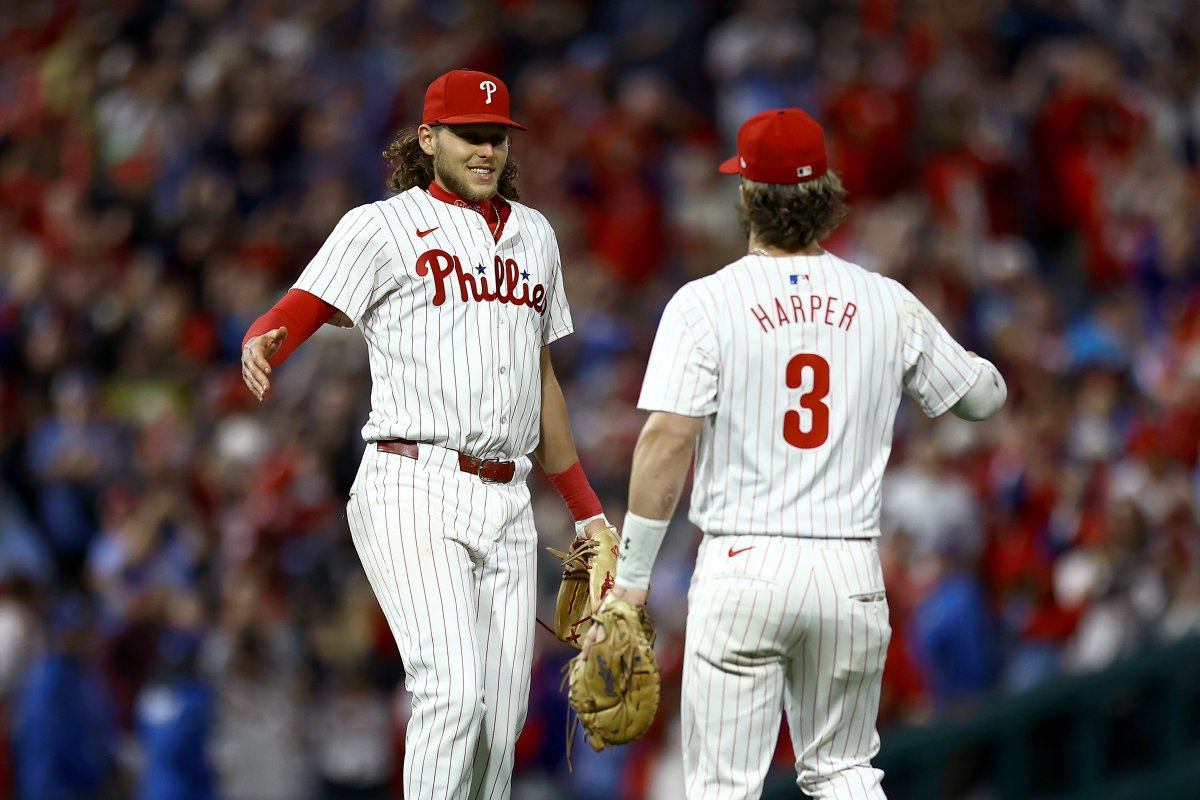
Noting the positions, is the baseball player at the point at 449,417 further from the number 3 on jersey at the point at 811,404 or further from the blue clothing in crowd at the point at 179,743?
the blue clothing in crowd at the point at 179,743

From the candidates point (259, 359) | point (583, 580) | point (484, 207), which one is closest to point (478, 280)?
point (484, 207)

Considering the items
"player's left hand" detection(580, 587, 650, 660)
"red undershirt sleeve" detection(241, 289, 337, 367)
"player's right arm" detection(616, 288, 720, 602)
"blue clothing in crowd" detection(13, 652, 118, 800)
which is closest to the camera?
"player's right arm" detection(616, 288, 720, 602)

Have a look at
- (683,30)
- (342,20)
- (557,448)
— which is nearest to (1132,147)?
(683,30)

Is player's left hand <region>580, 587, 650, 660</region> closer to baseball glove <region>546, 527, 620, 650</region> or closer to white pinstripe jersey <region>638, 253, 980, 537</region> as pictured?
white pinstripe jersey <region>638, 253, 980, 537</region>

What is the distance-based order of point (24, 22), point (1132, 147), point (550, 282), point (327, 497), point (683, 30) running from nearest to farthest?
1. point (550, 282)
2. point (327, 497)
3. point (1132, 147)
4. point (683, 30)
5. point (24, 22)

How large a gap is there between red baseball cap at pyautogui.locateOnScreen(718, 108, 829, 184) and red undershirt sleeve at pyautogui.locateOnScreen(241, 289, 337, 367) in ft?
3.71

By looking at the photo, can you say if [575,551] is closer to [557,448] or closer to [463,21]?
[557,448]

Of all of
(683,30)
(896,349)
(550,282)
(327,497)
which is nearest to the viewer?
(896,349)

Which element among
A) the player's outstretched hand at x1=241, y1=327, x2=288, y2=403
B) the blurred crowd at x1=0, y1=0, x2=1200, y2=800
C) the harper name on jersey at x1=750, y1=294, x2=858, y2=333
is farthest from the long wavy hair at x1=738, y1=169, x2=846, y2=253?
the blurred crowd at x1=0, y1=0, x2=1200, y2=800

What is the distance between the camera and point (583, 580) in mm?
5340

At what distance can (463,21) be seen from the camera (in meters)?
13.1

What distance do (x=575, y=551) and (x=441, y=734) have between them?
77 cm

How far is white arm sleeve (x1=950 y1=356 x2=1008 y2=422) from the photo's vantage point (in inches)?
189

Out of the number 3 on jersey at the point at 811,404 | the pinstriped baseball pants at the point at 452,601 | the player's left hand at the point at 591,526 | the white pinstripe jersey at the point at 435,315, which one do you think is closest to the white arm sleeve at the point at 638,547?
the number 3 on jersey at the point at 811,404
